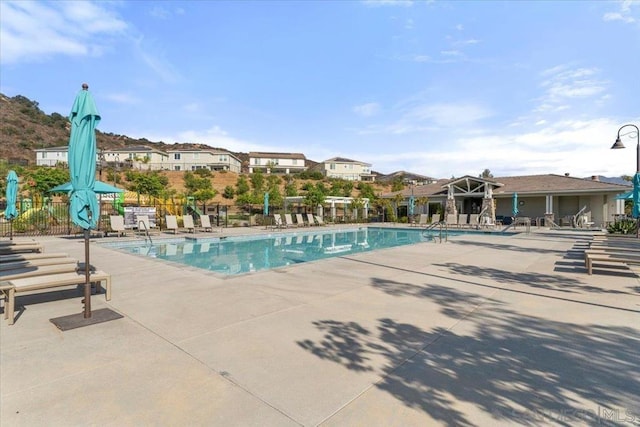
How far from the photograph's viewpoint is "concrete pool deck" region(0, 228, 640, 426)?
2207mm

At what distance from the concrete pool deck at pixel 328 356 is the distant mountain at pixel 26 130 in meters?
58.7

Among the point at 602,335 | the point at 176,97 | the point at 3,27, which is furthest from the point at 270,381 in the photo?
the point at 176,97

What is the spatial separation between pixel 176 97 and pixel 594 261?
2428 centimetres


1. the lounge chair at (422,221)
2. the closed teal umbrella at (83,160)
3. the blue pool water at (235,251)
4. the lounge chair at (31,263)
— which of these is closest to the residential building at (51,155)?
the blue pool water at (235,251)

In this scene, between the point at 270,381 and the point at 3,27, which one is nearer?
the point at 270,381

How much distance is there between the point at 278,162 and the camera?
202 ft

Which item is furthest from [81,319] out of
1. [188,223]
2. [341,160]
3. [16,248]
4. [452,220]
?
[341,160]

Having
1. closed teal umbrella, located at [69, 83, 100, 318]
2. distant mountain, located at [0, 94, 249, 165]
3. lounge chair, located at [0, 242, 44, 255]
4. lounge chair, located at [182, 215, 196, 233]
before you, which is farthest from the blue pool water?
distant mountain, located at [0, 94, 249, 165]

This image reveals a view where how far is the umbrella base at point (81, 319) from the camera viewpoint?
376 centimetres

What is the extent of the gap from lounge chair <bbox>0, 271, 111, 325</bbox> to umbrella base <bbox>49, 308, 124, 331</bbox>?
1.53ft

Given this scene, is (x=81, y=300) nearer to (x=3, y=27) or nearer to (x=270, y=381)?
(x=270, y=381)

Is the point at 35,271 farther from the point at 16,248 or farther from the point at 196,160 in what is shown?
the point at 196,160

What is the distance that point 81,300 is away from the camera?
4879 mm

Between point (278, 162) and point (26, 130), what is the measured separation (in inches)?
1901
